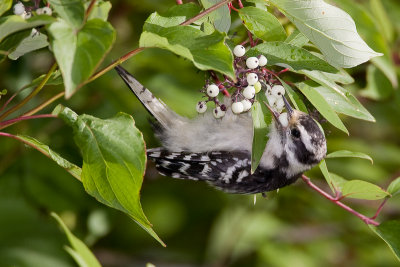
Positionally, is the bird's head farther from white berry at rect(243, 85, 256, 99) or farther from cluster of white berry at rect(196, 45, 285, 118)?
white berry at rect(243, 85, 256, 99)

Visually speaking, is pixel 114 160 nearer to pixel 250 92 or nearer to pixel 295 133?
pixel 250 92

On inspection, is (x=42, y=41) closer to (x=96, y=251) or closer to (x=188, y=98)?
(x=188, y=98)

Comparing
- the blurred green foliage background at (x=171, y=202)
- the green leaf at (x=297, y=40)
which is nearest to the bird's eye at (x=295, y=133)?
the blurred green foliage background at (x=171, y=202)

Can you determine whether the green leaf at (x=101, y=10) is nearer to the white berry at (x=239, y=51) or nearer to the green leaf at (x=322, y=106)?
the white berry at (x=239, y=51)

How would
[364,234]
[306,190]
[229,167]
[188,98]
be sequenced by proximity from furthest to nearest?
[364,234] < [306,190] < [188,98] < [229,167]

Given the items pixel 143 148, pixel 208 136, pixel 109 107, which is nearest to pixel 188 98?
pixel 109 107

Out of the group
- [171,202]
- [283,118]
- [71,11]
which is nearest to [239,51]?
[71,11]
